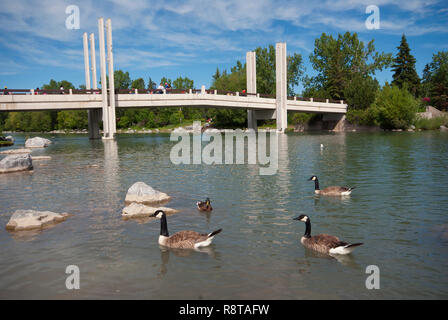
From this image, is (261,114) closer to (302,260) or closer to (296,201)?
(296,201)

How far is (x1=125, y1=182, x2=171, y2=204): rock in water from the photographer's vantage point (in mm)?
12391

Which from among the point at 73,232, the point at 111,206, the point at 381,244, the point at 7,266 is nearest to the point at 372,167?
the point at 381,244

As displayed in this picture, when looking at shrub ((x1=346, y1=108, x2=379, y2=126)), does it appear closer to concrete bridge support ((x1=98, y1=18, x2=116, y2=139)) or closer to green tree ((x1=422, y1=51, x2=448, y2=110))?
green tree ((x1=422, y1=51, x2=448, y2=110))

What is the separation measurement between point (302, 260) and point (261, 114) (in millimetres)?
61586

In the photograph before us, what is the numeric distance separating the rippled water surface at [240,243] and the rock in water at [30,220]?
37cm

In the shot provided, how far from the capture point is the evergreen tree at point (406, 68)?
259 feet

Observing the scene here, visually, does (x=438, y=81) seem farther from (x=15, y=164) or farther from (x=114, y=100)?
(x=15, y=164)

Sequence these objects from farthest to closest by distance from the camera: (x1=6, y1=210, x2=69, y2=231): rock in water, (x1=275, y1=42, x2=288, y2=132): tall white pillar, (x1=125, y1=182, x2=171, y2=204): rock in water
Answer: (x1=275, y1=42, x2=288, y2=132): tall white pillar, (x1=125, y1=182, x2=171, y2=204): rock in water, (x1=6, y1=210, x2=69, y2=231): rock in water

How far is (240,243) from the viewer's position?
8.30 m

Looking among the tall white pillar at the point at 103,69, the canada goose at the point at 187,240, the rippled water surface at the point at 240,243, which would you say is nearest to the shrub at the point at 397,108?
the tall white pillar at the point at 103,69

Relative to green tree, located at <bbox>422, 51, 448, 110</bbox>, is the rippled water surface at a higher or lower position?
lower

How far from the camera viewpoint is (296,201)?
1223cm

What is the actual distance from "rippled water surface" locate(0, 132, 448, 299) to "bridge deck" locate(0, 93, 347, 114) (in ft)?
102

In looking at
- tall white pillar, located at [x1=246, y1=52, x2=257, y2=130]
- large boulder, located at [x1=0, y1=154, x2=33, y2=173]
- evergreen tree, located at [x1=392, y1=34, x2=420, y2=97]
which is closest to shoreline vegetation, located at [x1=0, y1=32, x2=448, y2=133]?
evergreen tree, located at [x1=392, y1=34, x2=420, y2=97]
